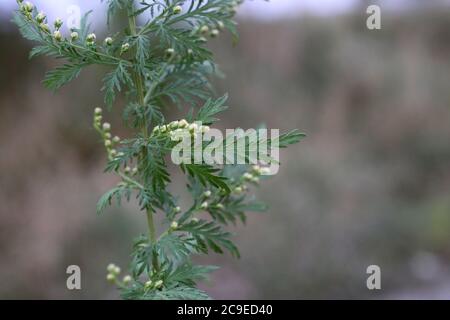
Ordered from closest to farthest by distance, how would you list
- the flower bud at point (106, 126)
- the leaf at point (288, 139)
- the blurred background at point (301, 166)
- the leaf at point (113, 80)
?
the leaf at point (288, 139) → the leaf at point (113, 80) → the flower bud at point (106, 126) → the blurred background at point (301, 166)

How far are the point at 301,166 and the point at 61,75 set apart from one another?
5.10 metres

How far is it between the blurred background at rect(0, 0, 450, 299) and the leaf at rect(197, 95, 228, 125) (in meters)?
1.66

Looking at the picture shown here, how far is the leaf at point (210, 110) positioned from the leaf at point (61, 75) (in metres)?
0.36

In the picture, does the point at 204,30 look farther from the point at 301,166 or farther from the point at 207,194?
the point at 301,166

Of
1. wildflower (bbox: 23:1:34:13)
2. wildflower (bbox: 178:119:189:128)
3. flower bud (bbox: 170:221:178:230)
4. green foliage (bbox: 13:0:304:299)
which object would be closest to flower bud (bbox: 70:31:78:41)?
green foliage (bbox: 13:0:304:299)

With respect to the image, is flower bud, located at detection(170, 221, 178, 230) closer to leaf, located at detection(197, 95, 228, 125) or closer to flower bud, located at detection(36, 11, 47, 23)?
leaf, located at detection(197, 95, 228, 125)

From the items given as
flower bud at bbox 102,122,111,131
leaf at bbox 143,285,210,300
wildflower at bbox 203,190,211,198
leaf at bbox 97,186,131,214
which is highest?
flower bud at bbox 102,122,111,131

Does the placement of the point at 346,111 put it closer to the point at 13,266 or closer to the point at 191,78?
the point at 13,266

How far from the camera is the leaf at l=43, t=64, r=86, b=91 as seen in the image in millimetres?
1339

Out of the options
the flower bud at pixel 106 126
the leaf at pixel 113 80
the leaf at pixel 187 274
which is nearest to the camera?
the leaf at pixel 113 80

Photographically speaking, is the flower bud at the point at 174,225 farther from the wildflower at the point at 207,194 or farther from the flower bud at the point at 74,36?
the flower bud at the point at 74,36

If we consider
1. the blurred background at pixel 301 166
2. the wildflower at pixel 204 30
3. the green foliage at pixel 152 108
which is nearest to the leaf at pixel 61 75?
the green foliage at pixel 152 108

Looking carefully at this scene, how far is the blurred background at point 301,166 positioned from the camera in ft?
16.3

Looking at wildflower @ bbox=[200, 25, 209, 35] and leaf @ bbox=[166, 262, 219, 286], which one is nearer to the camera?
leaf @ bbox=[166, 262, 219, 286]
